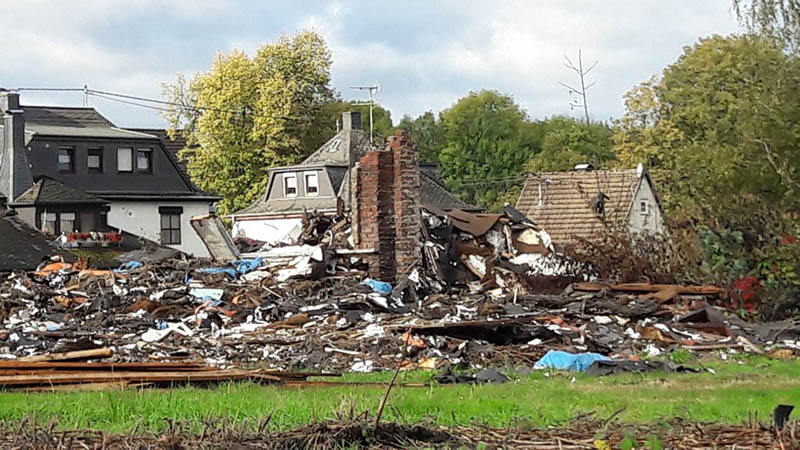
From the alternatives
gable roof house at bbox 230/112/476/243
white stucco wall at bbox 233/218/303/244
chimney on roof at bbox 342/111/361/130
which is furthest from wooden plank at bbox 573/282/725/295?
chimney on roof at bbox 342/111/361/130

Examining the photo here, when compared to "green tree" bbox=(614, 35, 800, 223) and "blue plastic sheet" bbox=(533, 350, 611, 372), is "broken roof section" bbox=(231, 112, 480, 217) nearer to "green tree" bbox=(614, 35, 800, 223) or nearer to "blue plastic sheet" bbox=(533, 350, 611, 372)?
"green tree" bbox=(614, 35, 800, 223)

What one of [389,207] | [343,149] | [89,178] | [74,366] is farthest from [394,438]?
[343,149]

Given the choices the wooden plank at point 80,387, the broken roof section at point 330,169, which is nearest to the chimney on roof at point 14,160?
the broken roof section at point 330,169

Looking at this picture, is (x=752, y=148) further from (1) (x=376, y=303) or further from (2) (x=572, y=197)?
(2) (x=572, y=197)

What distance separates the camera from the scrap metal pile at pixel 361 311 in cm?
1900

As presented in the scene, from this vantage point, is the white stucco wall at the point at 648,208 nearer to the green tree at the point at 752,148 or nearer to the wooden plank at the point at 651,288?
the green tree at the point at 752,148

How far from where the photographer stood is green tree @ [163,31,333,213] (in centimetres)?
7788

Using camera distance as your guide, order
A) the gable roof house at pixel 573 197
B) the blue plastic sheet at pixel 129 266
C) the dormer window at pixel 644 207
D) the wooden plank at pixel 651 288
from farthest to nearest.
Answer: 1. the dormer window at pixel 644 207
2. the gable roof house at pixel 573 197
3. the blue plastic sheet at pixel 129 266
4. the wooden plank at pixel 651 288

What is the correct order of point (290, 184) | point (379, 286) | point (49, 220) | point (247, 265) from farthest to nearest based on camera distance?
point (290, 184), point (49, 220), point (247, 265), point (379, 286)

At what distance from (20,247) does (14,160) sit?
29.1 meters

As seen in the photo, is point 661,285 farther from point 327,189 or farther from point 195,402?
point 327,189

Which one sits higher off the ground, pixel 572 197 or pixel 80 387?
pixel 572 197

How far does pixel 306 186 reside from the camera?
70.4 metres

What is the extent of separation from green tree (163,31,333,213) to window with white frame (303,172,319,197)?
→ 679 cm
